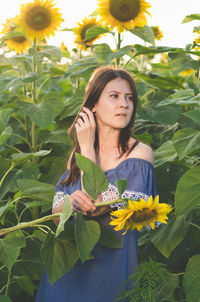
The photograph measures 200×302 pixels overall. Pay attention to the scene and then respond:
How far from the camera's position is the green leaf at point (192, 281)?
1.38 metres

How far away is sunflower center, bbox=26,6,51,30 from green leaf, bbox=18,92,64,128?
0.33m

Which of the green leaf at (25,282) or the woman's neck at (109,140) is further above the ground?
the woman's neck at (109,140)

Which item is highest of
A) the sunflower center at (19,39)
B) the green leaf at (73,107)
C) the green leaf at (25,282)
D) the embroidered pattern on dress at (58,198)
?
the sunflower center at (19,39)

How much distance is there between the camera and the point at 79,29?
2.41m

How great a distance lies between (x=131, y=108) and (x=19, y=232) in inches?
18.2

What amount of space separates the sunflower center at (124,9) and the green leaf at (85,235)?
3.55ft

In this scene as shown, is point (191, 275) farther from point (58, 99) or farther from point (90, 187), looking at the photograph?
point (58, 99)

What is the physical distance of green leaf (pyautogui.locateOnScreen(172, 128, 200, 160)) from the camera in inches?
55.4

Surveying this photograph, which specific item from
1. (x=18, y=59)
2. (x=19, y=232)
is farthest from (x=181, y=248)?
(x=18, y=59)

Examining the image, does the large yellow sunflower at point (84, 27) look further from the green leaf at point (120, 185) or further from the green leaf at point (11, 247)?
the green leaf at point (120, 185)

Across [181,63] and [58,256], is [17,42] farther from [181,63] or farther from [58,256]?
[58,256]

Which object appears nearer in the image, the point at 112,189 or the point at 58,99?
the point at 112,189

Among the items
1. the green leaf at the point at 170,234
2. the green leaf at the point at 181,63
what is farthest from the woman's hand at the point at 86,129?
the green leaf at the point at 181,63

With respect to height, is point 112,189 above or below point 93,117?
below
